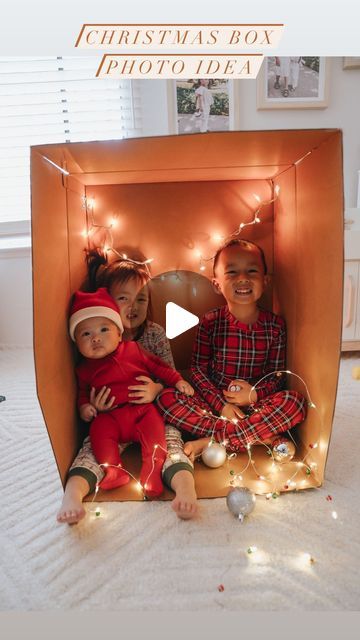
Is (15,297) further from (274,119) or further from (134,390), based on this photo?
(274,119)

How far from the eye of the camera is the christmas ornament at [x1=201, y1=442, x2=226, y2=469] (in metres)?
0.89

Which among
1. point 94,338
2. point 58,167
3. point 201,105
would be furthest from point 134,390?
point 201,105

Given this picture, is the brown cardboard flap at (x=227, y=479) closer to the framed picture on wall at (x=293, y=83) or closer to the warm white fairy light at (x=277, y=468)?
the warm white fairy light at (x=277, y=468)

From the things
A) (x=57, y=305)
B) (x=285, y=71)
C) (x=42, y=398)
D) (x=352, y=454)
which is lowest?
(x=352, y=454)

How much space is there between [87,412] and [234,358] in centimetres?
36

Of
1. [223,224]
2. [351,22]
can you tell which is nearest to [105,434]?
[223,224]

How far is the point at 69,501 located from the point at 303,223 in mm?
680

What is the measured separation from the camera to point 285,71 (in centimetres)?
168

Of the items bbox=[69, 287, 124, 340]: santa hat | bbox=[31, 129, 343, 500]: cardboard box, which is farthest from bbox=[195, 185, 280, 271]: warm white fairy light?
bbox=[69, 287, 124, 340]: santa hat

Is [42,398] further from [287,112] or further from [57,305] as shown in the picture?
[287,112]

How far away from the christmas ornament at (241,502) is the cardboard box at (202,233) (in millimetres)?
76

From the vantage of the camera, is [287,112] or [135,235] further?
[287,112]

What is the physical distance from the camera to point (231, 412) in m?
1.00

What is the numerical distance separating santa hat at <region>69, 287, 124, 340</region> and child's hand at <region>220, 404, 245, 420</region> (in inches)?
11.4
